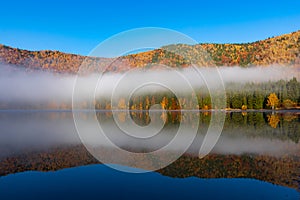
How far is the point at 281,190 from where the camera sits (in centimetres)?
1252

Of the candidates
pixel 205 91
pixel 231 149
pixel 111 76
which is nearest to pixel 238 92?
pixel 205 91

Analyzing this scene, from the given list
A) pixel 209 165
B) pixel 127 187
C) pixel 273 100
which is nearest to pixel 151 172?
pixel 127 187

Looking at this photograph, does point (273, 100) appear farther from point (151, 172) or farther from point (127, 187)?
point (127, 187)

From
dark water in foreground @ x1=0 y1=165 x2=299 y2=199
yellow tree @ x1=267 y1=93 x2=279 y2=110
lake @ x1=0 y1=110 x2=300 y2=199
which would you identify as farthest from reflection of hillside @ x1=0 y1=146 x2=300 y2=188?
yellow tree @ x1=267 y1=93 x2=279 y2=110

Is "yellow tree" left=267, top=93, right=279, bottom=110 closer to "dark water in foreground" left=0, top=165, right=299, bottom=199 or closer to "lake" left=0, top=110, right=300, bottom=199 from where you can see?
"lake" left=0, top=110, right=300, bottom=199

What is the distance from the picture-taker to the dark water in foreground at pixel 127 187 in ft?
39.5

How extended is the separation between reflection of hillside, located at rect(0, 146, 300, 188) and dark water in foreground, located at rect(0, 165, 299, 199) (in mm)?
981

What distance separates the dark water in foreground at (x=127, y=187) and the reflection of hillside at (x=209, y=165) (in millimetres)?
981

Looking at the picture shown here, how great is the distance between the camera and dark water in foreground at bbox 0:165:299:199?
12.0 metres

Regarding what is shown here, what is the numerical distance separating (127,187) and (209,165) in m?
6.82

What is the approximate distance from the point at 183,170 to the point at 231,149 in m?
8.47

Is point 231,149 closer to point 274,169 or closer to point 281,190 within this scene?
point 274,169

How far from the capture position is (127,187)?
1335 cm

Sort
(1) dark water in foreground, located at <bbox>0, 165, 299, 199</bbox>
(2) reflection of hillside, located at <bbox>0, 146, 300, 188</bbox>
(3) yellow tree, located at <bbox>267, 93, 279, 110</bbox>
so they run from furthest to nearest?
(3) yellow tree, located at <bbox>267, 93, 279, 110</bbox>, (2) reflection of hillside, located at <bbox>0, 146, 300, 188</bbox>, (1) dark water in foreground, located at <bbox>0, 165, 299, 199</bbox>
